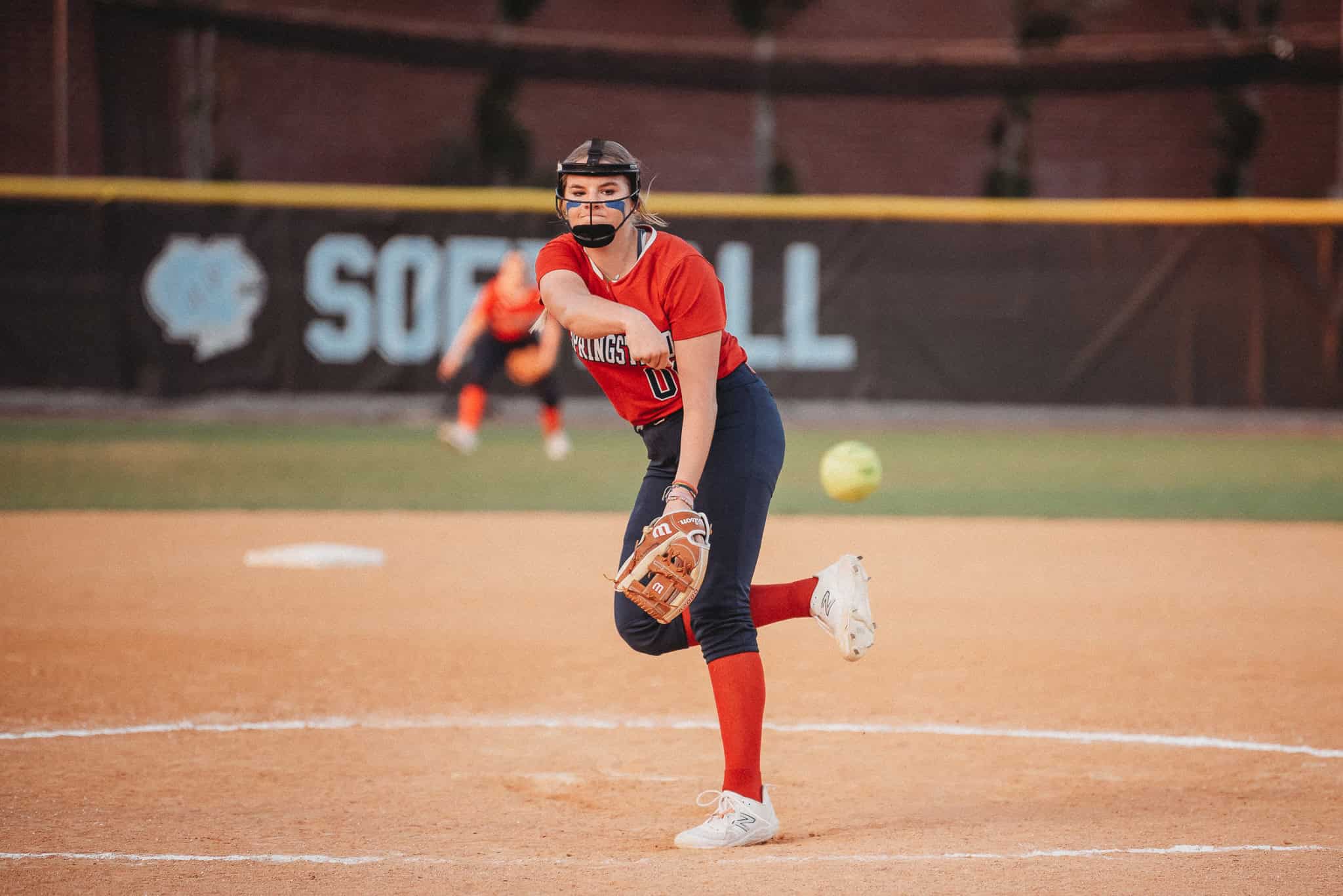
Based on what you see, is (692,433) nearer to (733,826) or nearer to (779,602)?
(779,602)

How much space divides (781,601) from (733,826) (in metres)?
0.68

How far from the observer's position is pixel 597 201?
3.92 meters

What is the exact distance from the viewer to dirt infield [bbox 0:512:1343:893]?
3678 millimetres

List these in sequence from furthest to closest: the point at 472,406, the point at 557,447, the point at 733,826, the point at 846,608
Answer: the point at 557,447, the point at 472,406, the point at 846,608, the point at 733,826

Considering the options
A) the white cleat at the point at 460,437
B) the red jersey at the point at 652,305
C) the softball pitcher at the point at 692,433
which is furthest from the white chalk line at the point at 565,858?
the white cleat at the point at 460,437

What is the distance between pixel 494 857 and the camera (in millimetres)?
3713

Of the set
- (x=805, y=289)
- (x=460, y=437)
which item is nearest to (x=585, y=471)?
(x=460, y=437)

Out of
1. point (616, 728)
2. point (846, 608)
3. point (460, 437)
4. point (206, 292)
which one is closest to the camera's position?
point (846, 608)

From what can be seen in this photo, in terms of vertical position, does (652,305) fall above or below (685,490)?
above

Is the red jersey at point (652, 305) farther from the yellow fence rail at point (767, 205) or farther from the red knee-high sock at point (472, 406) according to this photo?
the yellow fence rail at point (767, 205)

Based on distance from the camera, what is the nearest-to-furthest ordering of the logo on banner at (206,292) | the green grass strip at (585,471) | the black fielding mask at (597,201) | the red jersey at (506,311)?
the black fielding mask at (597,201) → the green grass strip at (585,471) → the red jersey at (506,311) → the logo on banner at (206,292)

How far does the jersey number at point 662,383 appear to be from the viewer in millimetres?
3967

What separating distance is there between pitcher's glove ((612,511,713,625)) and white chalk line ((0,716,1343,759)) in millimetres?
1380

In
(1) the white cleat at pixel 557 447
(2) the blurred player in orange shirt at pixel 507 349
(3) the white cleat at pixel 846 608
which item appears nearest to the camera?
(3) the white cleat at pixel 846 608
